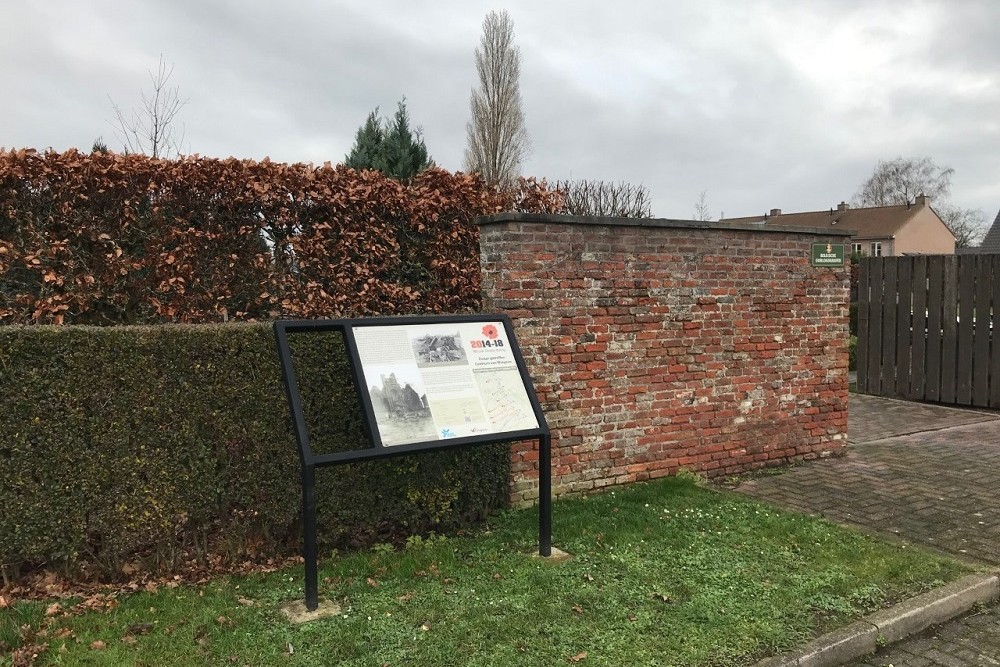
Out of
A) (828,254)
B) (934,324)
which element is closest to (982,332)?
(934,324)

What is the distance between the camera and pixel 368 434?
4.11 metres

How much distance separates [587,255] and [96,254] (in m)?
3.57

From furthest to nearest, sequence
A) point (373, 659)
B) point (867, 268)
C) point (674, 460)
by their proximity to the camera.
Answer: point (867, 268), point (674, 460), point (373, 659)

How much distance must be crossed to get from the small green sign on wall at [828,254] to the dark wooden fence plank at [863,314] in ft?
16.3

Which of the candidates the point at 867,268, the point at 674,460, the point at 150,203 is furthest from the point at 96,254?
the point at 867,268

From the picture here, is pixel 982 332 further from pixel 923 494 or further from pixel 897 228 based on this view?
pixel 897 228

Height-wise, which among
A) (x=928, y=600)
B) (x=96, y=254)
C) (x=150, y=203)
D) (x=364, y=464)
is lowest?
(x=928, y=600)

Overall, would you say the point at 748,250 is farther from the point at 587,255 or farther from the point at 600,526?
the point at 600,526

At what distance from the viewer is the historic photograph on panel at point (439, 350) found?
448cm

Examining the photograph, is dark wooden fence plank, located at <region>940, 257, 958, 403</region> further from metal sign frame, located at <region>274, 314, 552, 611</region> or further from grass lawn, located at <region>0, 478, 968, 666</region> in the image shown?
metal sign frame, located at <region>274, 314, 552, 611</region>

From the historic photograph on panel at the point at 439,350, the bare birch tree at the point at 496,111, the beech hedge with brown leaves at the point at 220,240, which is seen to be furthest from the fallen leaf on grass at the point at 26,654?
the bare birch tree at the point at 496,111

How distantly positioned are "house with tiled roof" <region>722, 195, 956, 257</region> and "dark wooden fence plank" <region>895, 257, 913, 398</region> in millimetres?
46361

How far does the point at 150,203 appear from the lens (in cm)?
484

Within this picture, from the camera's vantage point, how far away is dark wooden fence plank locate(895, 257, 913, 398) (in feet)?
37.2
